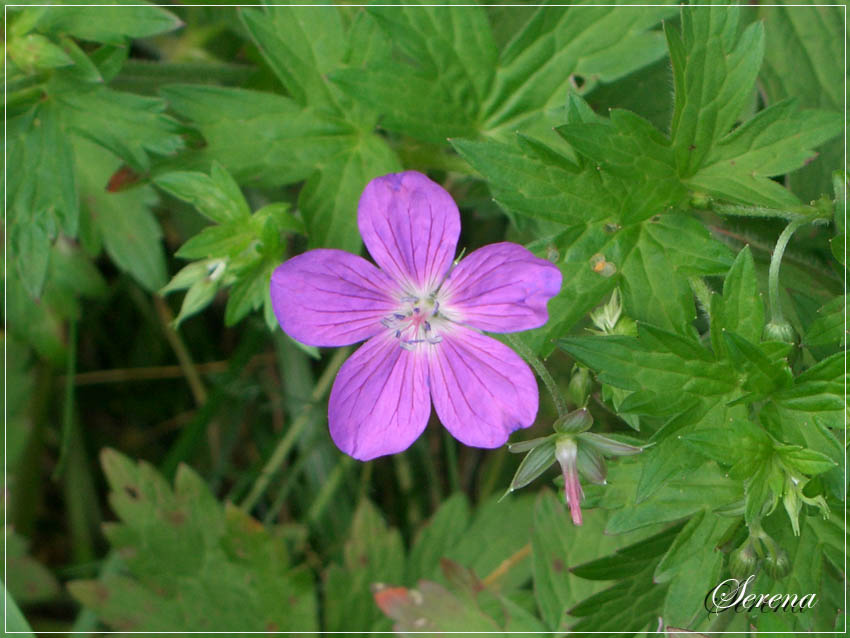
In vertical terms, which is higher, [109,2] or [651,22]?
[109,2]

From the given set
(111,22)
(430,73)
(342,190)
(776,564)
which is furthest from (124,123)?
(776,564)

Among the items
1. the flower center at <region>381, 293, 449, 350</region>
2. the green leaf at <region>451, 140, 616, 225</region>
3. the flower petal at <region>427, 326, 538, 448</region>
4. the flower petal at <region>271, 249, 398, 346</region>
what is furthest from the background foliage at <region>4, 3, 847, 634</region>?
the flower petal at <region>271, 249, 398, 346</region>

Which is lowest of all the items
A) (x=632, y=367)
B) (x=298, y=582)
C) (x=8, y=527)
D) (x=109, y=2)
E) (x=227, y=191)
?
(x=298, y=582)

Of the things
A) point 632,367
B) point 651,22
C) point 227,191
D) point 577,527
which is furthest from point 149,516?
point 651,22

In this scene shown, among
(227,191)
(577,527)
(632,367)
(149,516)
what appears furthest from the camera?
(149,516)

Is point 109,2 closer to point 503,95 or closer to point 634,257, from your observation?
point 503,95

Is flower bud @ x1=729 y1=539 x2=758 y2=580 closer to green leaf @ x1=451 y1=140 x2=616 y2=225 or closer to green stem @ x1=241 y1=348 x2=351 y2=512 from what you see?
green leaf @ x1=451 y1=140 x2=616 y2=225
